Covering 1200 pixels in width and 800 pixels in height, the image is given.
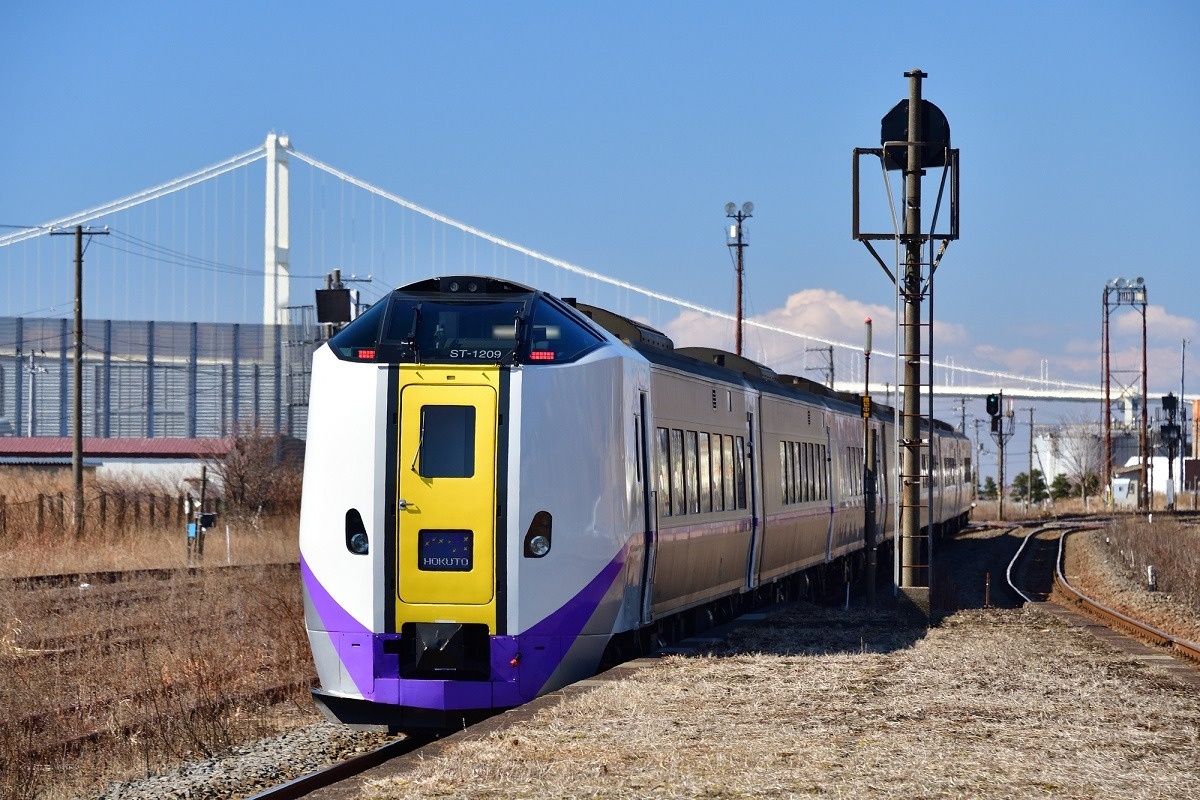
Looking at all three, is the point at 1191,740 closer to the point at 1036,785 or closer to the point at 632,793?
the point at 1036,785

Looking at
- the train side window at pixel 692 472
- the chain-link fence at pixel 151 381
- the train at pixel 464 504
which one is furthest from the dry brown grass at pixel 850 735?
the chain-link fence at pixel 151 381

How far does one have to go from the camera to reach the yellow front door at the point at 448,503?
1051 centimetres

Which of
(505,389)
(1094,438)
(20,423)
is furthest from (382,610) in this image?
(1094,438)

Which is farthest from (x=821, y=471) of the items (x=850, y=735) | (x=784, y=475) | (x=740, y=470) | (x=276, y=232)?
(x=276, y=232)

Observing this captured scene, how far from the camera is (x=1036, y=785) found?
24.5 ft

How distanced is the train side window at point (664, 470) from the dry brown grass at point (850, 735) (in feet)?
4.27

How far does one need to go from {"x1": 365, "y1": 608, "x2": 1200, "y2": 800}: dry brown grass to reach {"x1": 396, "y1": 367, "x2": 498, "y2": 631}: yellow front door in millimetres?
1104

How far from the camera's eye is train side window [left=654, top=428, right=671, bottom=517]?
1297 cm

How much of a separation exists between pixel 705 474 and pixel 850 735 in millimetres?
6096

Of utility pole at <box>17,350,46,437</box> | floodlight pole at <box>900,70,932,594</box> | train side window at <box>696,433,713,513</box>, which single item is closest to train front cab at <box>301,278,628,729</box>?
train side window at <box>696,433,713,513</box>

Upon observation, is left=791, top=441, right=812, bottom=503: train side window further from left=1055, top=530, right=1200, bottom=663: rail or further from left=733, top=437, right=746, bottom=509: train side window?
left=1055, top=530, right=1200, bottom=663: rail

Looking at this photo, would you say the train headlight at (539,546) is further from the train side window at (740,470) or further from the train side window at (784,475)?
the train side window at (784,475)

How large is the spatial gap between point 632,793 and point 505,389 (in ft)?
12.9

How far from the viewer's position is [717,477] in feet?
50.2
